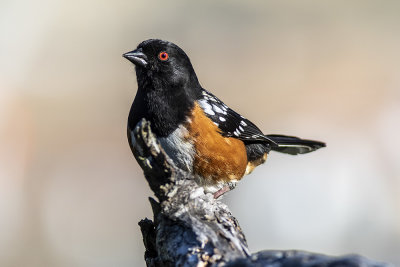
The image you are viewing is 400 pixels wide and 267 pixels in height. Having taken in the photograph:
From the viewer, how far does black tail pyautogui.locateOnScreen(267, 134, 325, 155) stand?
13.5 ft

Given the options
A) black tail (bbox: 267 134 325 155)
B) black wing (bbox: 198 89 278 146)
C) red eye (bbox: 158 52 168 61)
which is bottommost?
black tail (bbox: 267 134 325 155)

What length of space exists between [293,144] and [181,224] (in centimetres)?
219

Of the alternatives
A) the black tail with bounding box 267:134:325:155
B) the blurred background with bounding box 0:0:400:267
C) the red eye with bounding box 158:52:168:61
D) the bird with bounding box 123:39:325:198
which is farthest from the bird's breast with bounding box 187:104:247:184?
the blurred background with bounding box 0:0:400:267

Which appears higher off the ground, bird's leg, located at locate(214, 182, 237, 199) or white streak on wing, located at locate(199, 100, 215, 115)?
white streak on wing, located at locate(199, 100, 215, 115)

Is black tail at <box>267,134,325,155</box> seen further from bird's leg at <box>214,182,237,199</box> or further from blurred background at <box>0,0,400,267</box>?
blurred background at <box>0,0,400,267</box>

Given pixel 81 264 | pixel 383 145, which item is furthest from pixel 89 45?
pixel 383 145

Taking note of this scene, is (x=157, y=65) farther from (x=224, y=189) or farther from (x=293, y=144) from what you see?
(x=293, y=144)

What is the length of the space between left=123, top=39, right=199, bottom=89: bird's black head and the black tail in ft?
3.04

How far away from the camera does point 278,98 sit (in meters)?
6.95

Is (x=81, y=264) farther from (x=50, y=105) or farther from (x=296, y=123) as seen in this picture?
(x=296, y=123)

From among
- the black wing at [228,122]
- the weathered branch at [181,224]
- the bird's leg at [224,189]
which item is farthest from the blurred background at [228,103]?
the weathered branch at [181,224]

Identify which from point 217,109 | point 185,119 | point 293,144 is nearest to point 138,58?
point 185,119

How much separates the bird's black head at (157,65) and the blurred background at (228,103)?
7.43ft

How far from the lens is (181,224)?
203 cm
